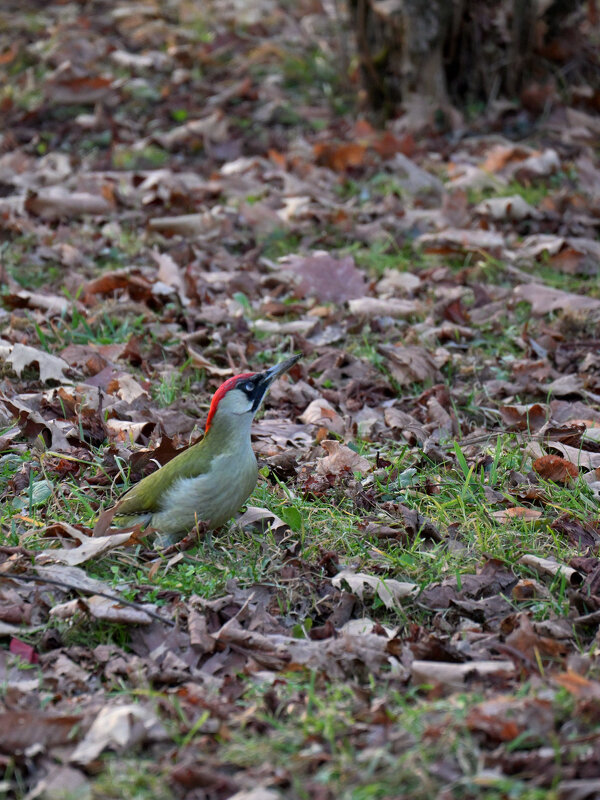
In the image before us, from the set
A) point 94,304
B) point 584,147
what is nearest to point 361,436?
point 94,304

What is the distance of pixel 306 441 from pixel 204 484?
3.75 feet

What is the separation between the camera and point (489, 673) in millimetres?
3238

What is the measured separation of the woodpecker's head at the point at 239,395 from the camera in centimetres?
434

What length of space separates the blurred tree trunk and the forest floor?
375 mm

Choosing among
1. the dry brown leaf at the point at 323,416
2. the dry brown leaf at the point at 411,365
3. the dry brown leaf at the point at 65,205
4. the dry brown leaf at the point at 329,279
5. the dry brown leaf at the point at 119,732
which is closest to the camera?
the dry brown leaf at the point at 119,732

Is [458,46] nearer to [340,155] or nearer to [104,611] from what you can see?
[340,155]

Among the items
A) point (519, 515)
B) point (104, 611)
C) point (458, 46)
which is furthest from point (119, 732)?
point (458, 46)

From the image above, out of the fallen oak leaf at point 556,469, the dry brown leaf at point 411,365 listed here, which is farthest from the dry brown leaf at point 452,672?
the dry brown leaf at point 411,365

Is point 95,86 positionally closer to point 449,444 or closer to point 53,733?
point 449,444

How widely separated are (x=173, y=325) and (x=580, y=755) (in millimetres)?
4208

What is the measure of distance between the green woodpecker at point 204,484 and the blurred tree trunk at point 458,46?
19.8 feet

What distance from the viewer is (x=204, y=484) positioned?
13.5ft

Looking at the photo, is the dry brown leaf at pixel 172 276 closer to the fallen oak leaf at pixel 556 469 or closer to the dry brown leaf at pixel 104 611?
the fallen oak leaf at pixel 556 469

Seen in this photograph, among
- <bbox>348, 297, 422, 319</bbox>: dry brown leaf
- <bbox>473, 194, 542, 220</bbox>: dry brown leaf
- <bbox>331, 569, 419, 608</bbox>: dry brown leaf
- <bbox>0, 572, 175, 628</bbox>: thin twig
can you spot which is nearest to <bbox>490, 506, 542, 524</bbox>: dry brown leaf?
<bbox>331, 569, 419, 608</bbox>: dry brown leaf
